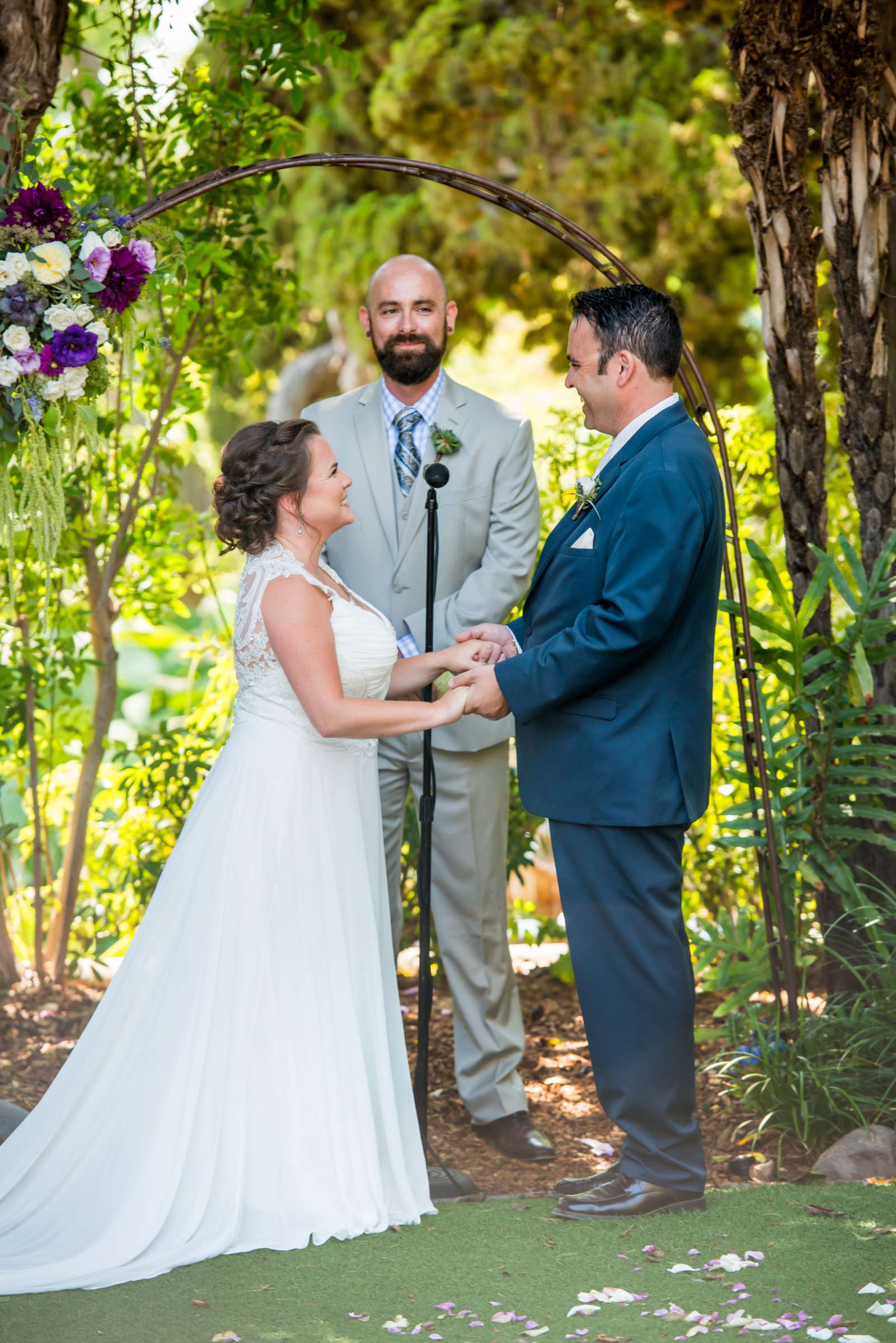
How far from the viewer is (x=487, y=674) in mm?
Result: 3287

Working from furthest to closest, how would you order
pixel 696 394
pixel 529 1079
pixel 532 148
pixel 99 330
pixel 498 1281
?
1. pixel 532 148
2. pixel 529 1079
3. pixel 696 394
4. pixel 99 330
5. pixel 498 1281

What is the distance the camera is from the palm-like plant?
12.2 feet

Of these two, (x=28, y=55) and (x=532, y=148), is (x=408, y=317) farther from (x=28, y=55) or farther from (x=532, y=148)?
(x=532, y=148)

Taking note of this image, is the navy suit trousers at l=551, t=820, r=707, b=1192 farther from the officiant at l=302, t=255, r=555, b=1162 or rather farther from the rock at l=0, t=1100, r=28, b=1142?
the rock at l=0, t=1100, r=28, b=1142

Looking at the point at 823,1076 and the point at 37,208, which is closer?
the point at 37,208

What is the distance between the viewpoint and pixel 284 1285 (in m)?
2.81

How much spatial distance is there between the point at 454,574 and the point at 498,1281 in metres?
1.85

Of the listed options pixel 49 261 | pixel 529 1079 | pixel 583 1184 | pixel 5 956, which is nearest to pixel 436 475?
pixel 49 261

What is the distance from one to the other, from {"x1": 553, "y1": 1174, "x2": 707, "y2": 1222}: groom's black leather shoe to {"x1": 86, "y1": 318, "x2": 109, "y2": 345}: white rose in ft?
7.69

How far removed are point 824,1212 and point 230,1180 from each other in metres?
1.39

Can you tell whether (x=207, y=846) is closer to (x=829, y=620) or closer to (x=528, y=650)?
(x=528, y=650)

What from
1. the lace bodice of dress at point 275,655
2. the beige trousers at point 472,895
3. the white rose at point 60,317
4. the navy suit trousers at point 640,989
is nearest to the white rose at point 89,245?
the white rose at point 60,317

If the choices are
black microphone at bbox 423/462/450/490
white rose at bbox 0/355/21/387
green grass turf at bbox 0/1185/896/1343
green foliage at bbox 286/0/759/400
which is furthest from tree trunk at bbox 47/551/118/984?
green foliage at bbox 286/0/759/400

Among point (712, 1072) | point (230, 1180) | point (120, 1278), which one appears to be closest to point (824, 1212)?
point (712, 1072)
